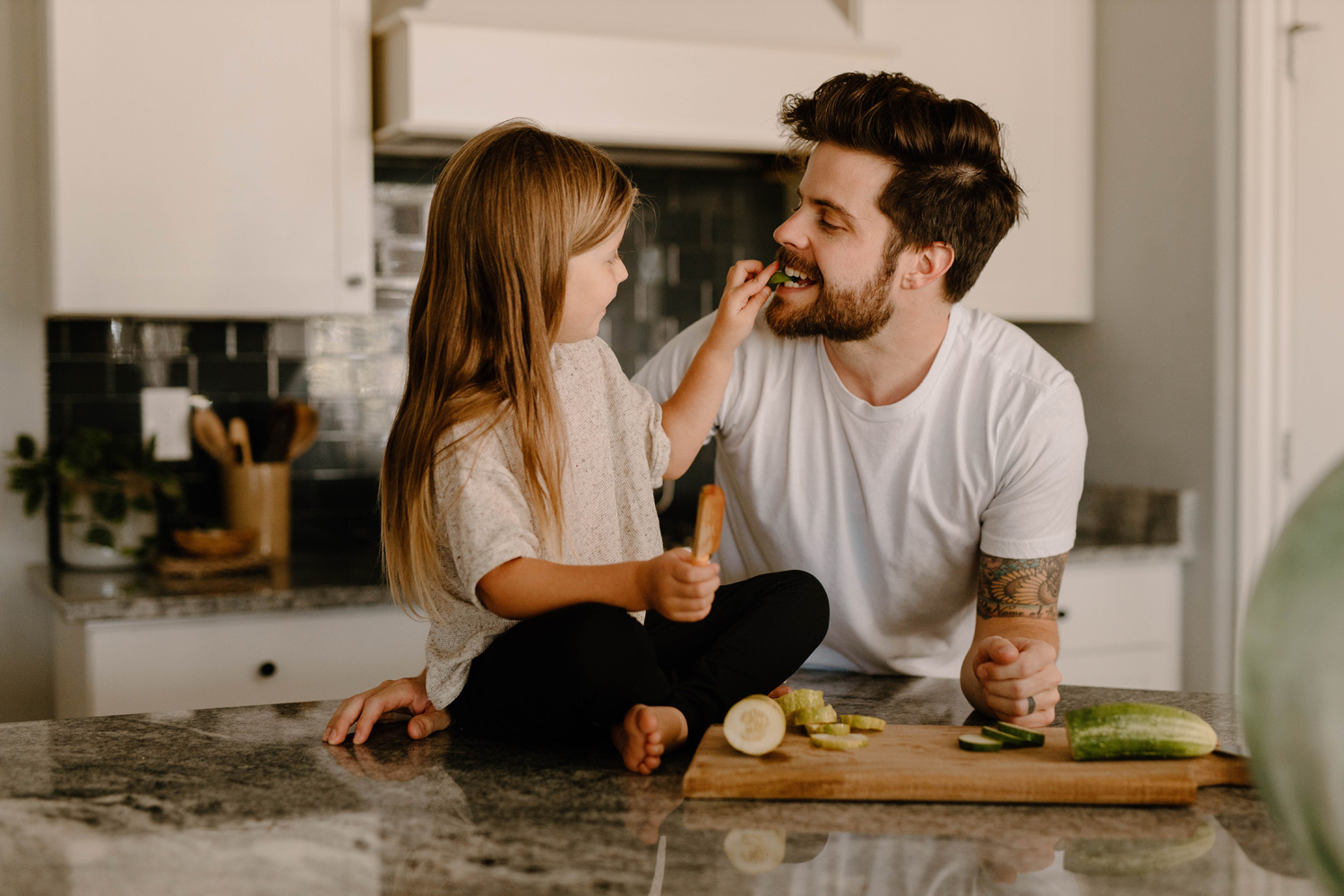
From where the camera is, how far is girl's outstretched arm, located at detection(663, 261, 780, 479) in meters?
1.56

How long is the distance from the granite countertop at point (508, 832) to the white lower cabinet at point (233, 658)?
3.70 feet

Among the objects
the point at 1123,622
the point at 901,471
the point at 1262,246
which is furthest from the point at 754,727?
the point at 1262,246

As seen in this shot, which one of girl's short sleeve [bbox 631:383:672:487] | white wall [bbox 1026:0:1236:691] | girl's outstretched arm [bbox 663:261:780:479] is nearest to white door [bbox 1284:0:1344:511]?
white wall [bbox 1026:0:1236:691]

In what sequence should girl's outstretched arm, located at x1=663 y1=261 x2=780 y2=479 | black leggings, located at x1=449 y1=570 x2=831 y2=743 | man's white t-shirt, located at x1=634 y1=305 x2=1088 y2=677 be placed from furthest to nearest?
man's white t-shirt, located at x1=634 y1=305 x2=1088 y2=677 → girl's outstretched arm, located at x1=663 y1=261 x2=780 y2=479 → black leggings, located at x1=449 y1=570 x2=831 y2=743

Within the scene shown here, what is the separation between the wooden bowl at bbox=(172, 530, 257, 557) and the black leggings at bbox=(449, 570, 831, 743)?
1417mm

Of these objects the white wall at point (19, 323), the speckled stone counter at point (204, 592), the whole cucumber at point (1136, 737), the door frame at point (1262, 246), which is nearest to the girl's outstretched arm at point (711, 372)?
the whole cucumber at point (1136, 737)

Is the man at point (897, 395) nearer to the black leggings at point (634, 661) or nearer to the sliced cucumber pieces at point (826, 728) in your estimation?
the black leggings at point (634, 661)

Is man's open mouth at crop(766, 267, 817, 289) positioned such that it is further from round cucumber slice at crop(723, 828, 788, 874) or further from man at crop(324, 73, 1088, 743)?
round cucumber slice at crop(723, 828, 788, 874)

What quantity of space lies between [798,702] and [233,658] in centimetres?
150

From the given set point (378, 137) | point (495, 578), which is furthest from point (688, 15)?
point (495, 578)

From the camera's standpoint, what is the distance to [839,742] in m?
1.02

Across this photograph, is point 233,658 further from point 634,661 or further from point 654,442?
point 634,661

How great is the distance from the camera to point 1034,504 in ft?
5.35

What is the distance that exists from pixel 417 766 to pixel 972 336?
108 cm
